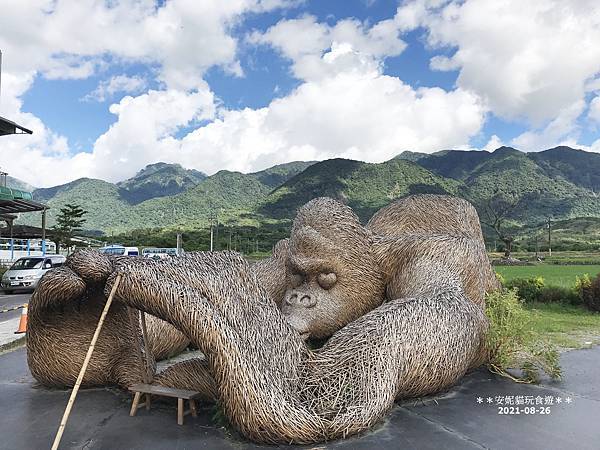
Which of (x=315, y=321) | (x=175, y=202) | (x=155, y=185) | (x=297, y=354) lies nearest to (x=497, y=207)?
(x=175, y=202)

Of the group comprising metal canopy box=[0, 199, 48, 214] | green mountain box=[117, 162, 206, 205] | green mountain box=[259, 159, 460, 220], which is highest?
green mountain box=[117, 162, 206, 205]

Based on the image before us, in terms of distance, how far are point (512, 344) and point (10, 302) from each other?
49.5ft

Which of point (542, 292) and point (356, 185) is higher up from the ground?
point (356, 185)

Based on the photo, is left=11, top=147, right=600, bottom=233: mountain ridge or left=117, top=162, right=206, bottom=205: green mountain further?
left=117, top=162, right=206, bottom=205: green mountain

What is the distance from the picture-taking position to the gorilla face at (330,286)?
7145 mm

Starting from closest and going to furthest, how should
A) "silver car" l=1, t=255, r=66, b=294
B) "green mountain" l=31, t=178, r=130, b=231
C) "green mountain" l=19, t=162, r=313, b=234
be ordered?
"silver car" l=1, t=255, r=66, b=294 < "green mountain" l=19, t=162, r=313, b=234 < "green mountain" l=31, t=178, r=130, b=231

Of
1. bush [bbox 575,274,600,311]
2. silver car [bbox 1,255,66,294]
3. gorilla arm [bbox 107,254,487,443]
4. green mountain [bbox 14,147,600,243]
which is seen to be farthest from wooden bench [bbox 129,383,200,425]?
green mountain [bbox 14,147,600,243]

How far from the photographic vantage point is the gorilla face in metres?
7.14

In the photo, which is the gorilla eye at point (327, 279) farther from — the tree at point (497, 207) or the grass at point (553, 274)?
the tree at point (497, 207)

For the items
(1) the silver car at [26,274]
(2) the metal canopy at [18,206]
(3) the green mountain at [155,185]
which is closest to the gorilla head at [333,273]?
(1) the silver car at [26,274]

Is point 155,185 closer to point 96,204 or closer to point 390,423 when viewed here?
point 96,204

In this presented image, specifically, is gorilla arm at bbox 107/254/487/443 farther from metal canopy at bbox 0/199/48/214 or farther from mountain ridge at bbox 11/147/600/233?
mountain ridge at bbox 11/147/600/233

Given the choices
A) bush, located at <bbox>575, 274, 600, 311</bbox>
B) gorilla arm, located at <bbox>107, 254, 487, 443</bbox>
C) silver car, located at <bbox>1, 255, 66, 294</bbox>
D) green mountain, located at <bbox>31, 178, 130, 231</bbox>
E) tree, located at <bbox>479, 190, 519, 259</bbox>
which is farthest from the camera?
green mountain, located at <bbox>31, 178, 130, 231</bbox>

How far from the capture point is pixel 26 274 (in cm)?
1880
